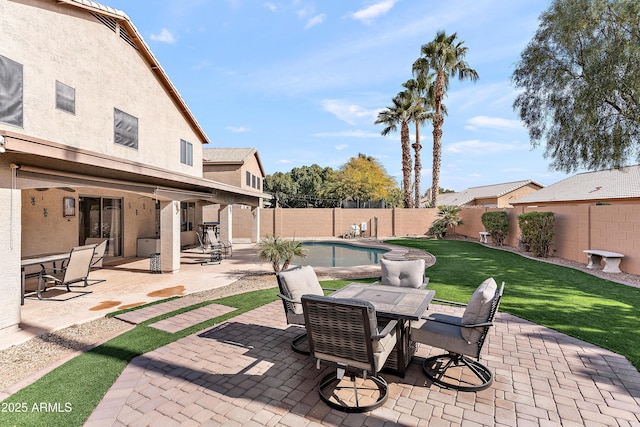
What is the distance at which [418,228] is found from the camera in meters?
26.2

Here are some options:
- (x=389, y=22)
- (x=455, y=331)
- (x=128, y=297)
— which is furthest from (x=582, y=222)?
(x=128, y=297)

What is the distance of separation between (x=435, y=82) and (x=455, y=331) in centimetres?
2575

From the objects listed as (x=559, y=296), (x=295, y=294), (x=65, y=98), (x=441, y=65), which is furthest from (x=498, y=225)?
(x=65, y=98)

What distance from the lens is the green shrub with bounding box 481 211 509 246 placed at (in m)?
18.1

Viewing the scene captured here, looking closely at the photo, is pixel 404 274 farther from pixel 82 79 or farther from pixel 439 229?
pixel 439 229

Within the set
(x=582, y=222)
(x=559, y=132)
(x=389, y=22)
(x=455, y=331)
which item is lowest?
(x=455, y=331)

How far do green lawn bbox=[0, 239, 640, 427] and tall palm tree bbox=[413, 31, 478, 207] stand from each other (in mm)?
16495

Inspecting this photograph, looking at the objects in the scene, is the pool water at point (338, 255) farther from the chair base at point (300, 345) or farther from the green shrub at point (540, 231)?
the chair base at point (300, 345)

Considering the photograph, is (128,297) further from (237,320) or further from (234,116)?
(234,116)

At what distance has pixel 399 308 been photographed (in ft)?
13.4

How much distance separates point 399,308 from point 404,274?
68.8 inches

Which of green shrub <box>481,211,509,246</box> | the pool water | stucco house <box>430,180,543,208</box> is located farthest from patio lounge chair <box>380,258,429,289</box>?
stucco house <box>430,180,543,208</box>

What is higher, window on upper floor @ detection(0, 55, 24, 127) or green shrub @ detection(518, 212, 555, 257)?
window on upper floor @ detection(0, 55, 24, 127)

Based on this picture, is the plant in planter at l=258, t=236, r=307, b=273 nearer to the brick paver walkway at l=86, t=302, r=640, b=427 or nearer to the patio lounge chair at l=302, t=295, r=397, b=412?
the brick paver walkway at l=86, t=302, r=640, b=427
